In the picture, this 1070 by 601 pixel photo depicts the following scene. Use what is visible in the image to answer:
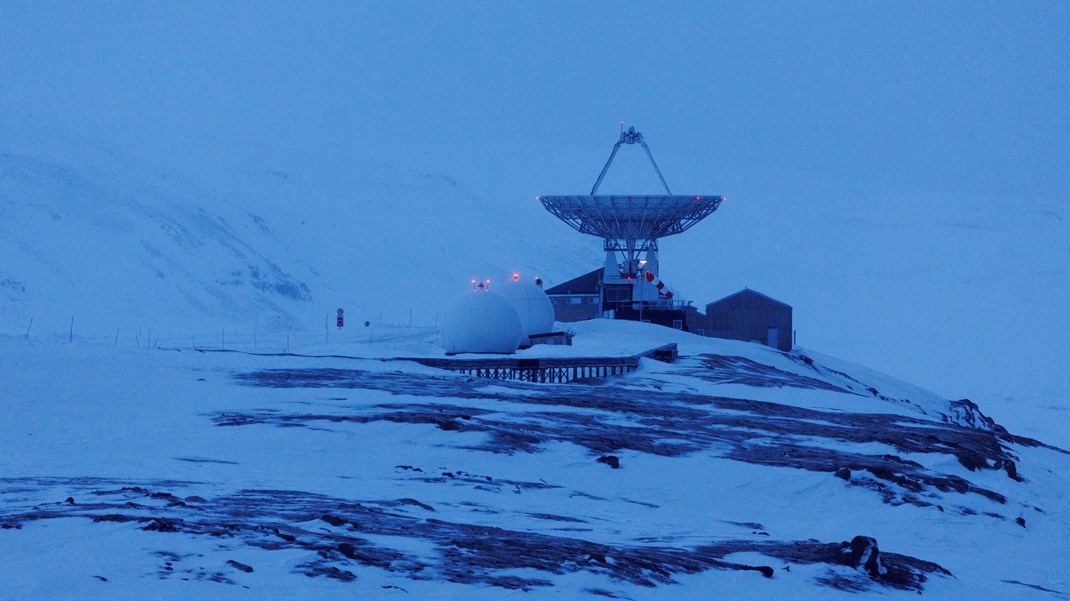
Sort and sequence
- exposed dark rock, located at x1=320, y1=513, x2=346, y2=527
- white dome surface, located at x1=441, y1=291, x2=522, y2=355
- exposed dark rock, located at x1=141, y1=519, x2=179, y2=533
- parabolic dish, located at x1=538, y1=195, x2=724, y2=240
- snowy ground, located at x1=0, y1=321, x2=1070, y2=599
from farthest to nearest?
parabolic dish, located at x1=538, y1=195, x2=724, y2=240, white dome surface, located at x1=441, y1=291, x2=522, y2=355, exposed dark rock, located at x1=320, y1=513, x2=346, y2=527, exposed dark rock, located at x1=141, y1=519, x2=179, y2=533, snowy ground, located at x1=0, y1=321, x2=1070, y2=599

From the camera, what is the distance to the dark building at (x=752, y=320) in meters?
78.2

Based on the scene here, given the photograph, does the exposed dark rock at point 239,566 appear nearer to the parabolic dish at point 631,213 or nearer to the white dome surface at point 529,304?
the white dome surface at point 529,304

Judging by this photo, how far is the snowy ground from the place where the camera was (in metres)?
12.9

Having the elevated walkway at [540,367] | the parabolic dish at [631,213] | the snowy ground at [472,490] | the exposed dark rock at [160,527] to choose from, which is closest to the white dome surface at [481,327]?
the elevated walkway at [540,367]

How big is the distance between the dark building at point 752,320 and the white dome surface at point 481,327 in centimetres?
3461

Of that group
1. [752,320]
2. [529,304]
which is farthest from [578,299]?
[529,304]

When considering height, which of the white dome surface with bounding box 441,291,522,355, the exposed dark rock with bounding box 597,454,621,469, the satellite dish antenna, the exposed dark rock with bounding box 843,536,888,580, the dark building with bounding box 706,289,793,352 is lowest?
the exposed dark rock with bounding box 843,536,888,580

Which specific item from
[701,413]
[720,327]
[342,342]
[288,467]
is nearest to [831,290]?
[720,327]

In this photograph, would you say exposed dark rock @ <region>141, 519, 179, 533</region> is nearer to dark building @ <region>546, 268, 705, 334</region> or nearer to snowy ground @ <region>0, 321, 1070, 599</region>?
snowy ground @ <region>0, 321, 1070, 599</region>

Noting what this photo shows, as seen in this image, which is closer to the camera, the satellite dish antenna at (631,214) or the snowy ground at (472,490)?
the snowy ground at (472,490)

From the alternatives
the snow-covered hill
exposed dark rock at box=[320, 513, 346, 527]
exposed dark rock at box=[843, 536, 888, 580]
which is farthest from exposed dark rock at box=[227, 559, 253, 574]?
the snow-covered hill

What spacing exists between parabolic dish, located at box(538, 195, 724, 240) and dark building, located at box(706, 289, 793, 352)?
6.19 metres

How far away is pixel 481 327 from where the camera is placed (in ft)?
151

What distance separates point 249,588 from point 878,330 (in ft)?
461
